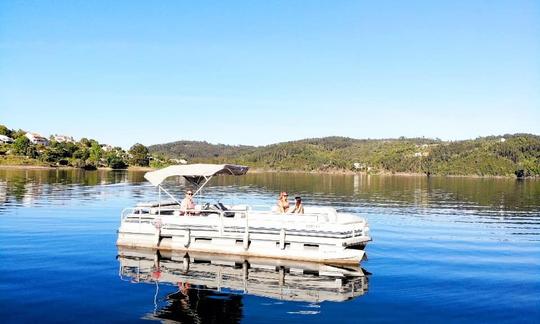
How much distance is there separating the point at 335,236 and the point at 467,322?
25.0ft

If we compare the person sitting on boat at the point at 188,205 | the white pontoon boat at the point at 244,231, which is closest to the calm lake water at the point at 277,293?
the white pontoon boat at the point at 244,231

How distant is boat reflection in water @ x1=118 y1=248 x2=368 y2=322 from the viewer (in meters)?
16.1

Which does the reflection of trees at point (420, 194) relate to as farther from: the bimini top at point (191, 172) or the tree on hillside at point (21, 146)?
the tree on hillside at point (21, 146)

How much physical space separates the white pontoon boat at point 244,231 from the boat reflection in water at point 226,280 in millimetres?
472

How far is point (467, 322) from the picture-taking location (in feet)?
50.0

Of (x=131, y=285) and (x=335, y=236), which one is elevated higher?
(x=335, y=236)

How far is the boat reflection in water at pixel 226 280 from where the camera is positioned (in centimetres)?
1612

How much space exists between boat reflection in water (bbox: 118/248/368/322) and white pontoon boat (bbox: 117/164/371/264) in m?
0.47

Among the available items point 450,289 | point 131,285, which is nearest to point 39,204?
point 131,285

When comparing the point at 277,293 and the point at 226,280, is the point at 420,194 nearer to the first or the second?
the point at 226,280

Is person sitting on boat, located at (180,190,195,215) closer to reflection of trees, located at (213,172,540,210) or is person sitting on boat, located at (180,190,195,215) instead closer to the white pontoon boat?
the white pontoon boat

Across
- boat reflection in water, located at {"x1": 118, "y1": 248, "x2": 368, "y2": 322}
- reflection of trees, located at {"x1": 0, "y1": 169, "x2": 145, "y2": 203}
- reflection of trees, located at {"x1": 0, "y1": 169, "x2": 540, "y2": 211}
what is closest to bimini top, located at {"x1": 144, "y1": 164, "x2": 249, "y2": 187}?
reflection of trees, located at {"x1": 0, "y1": 169, "x2": 540, "y2": 211}

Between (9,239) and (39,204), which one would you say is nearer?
(9,239)

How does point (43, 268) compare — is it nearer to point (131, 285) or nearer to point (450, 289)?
point (131, 285)
